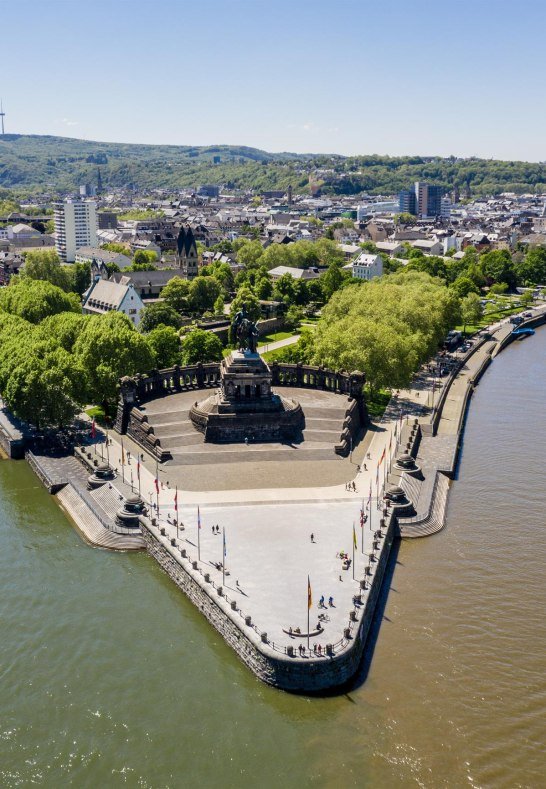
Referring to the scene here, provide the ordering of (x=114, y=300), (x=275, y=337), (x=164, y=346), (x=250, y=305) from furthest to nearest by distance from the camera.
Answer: (x=250, y=305) < (x=275, y=337) < (x=114, y=300) < (x=164, y=346)

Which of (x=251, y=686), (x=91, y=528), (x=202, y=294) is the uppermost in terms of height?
(x=202, y=294)

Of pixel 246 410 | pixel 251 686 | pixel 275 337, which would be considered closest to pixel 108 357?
pixel 246 410

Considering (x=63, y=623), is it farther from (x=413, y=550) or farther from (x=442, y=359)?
(x=442, y=359)

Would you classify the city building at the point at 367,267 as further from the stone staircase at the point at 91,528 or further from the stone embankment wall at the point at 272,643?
the stone embankment wall at the point at 272,643

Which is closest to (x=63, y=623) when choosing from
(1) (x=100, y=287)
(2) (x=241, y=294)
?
(1) (x=100, y=287)

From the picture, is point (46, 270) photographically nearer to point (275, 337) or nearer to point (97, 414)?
point (275, 337)

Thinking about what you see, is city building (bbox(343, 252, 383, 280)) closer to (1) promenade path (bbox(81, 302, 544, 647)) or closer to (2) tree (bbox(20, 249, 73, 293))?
(2) tree (bbox(20, 249, 73, 293))
